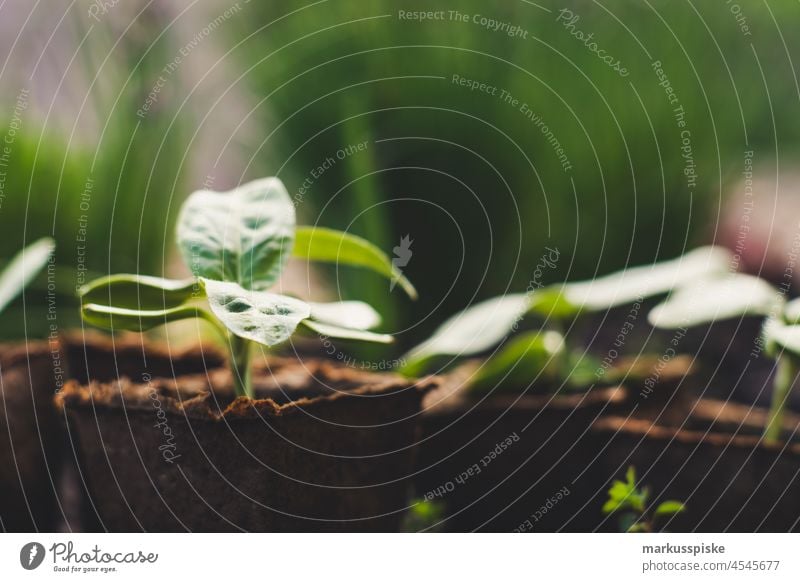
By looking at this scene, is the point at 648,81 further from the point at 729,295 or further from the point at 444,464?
the point at 444,464

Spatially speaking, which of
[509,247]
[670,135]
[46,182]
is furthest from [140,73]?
[670,135]
